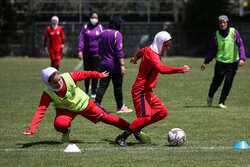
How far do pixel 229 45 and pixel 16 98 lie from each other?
6.02 m

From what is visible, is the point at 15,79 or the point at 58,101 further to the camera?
the point at 15,79

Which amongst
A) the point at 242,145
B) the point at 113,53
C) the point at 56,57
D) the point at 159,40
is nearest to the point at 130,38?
the point at 56,57

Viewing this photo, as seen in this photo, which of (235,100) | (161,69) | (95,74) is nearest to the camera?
(161,69)

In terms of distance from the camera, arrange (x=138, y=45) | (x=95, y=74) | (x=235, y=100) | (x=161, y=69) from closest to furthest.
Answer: (x=161, y=69) → (x=95, y=74) → (x=235, y=100) → (x=138, y=45)

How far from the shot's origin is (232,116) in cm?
1073

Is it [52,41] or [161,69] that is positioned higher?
[161,69]

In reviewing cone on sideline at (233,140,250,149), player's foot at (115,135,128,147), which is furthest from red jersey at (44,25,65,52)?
cone on sideline at (233,140,250,149)

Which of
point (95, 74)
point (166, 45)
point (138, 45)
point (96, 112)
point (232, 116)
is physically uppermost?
point (166, 45)

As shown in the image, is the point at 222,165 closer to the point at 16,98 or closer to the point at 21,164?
the point at 21,164

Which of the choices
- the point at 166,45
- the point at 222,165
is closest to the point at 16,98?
the point at 166,45

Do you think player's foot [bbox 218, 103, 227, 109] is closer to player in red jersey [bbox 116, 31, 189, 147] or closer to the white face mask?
the white face mask

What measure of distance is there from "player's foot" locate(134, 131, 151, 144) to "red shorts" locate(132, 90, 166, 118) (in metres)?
0.34

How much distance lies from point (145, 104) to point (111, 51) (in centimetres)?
356

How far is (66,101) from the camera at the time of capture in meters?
Result: 7.80
